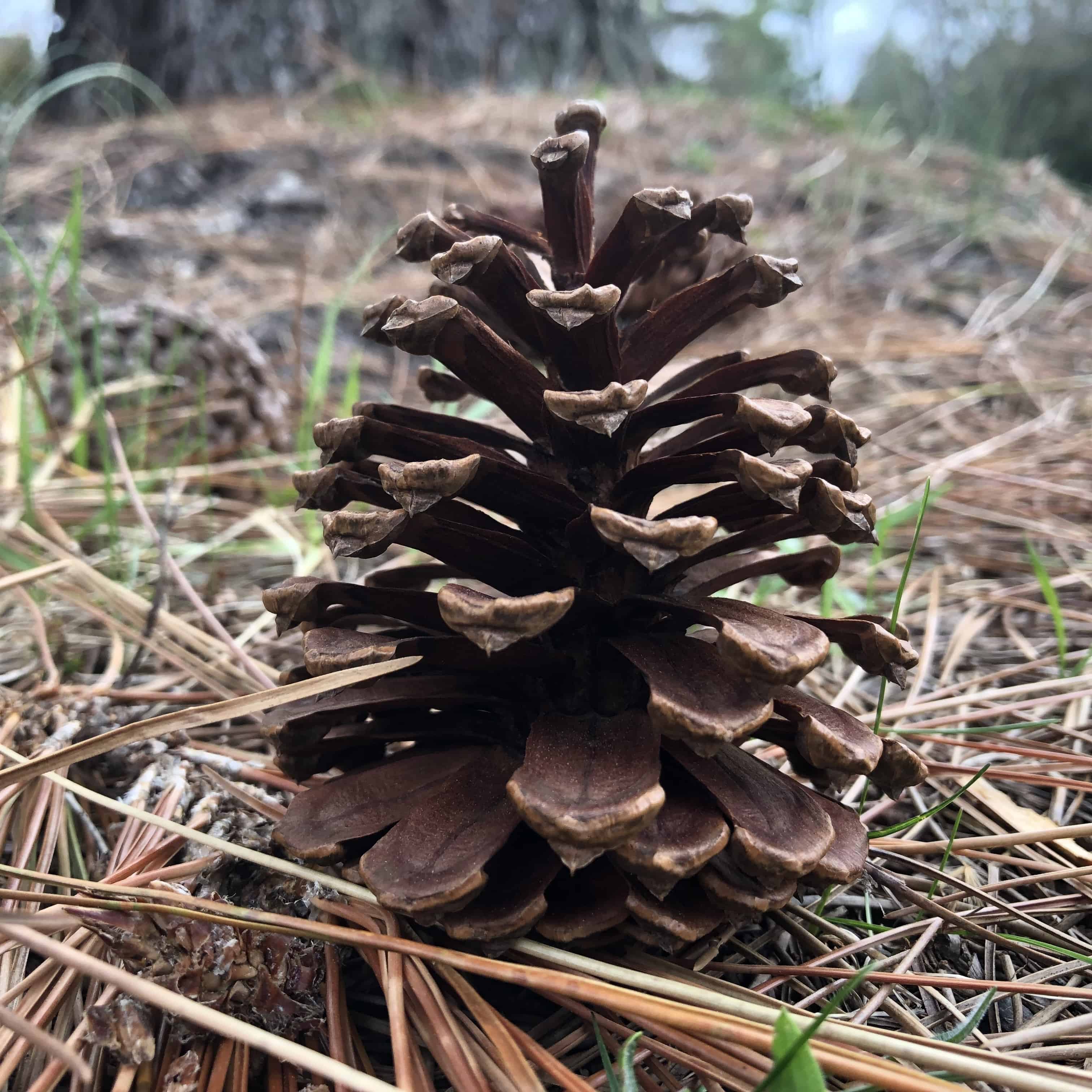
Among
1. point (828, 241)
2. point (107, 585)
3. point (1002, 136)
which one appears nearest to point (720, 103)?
point (1002, 136)

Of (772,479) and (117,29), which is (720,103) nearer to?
(117,29)

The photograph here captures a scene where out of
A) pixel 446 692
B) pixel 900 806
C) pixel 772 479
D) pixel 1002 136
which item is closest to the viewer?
pixel 772 479

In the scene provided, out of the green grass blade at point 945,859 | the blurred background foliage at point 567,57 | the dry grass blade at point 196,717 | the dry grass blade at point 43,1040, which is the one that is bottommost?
the green grass blade at point 945,859

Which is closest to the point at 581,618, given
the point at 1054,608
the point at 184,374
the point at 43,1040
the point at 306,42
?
the point at 43,1040

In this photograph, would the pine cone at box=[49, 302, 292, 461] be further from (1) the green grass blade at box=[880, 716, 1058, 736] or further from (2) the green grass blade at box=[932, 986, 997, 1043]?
(2) the green grass blade at box=[932, 986, 997, 1043]

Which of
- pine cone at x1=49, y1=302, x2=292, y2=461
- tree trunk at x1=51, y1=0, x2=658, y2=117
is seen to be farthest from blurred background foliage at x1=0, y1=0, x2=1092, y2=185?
pine cone at x1=49, y1=302, x2=292, y2=461

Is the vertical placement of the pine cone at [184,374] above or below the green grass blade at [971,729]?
above

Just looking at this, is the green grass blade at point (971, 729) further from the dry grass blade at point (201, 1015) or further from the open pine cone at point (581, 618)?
the dry grass blade at point (201, 1015)

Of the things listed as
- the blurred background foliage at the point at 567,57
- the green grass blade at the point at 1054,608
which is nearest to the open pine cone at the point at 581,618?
the green grass blade at the point at 1054,608
